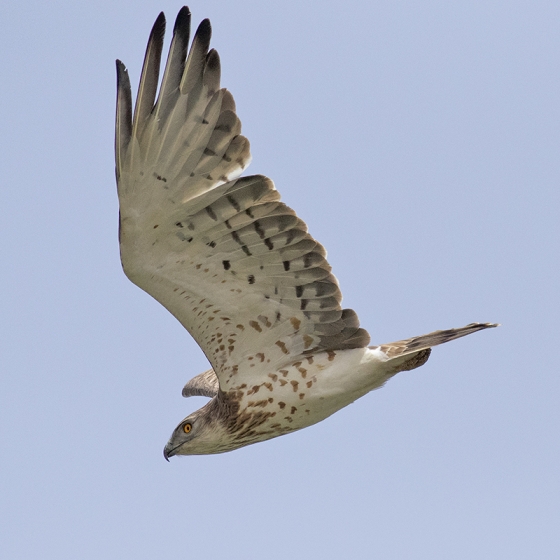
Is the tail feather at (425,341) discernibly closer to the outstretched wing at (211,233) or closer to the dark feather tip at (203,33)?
the outstretched wing at (211,233)

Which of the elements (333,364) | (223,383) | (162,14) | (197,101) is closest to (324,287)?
(333,364)

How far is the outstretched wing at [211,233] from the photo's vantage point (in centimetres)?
698

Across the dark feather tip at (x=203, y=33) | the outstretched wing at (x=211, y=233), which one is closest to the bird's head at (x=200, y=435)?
the outstretched wing at (x=211, y=233)

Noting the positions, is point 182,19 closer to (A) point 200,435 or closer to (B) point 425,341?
(B) point 425,341

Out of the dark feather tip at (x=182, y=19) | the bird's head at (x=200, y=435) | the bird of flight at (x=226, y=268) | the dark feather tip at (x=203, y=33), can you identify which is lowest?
the bird's head at (x=200, y=435)

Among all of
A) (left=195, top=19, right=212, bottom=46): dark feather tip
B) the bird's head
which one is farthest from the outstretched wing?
the bird's head

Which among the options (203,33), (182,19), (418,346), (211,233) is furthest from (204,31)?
(418,346)

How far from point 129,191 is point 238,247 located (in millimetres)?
1007

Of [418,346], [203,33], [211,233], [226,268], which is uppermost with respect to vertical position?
[203,33]

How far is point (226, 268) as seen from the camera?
7.75m

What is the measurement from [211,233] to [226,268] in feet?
1.23

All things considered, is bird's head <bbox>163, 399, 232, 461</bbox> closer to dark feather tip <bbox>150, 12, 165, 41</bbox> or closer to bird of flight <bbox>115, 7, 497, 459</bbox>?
bird of flight <bbox>115, 7, 497, 459</bbox>

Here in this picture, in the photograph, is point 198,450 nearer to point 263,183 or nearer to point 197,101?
point 263,183

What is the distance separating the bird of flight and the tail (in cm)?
1
